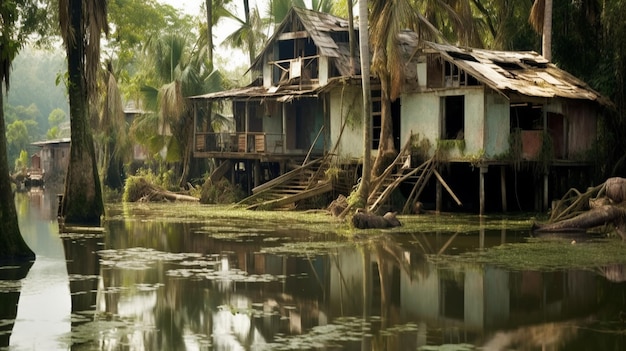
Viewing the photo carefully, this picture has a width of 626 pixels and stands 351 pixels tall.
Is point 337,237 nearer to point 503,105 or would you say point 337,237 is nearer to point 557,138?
point 503,105

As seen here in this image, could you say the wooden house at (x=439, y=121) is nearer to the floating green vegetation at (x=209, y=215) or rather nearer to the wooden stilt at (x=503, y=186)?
the wooden stilt at (x=503, y=186)

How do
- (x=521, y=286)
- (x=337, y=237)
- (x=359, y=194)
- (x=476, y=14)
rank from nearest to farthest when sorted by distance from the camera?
(x=521, y=286), (x=337, y=237), (x=359, y=194), (x=476, y=14)

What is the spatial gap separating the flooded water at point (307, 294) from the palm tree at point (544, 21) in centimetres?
1136

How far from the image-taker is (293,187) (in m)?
33.4

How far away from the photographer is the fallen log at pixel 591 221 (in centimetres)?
2312

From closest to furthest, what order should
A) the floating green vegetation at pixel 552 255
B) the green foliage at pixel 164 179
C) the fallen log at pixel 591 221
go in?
1. the floating green vegetation at pixel 552 255
2. the fallen log at pixel 591 221
3. the green foliage at pixel 164 179

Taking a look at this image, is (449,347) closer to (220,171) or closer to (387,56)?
(387,56)

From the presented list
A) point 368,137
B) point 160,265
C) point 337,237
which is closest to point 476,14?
point 368,137

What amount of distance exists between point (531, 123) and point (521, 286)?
1764cm

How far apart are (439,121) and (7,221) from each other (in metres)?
16.1

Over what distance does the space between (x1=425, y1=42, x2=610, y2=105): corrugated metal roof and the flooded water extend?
6135 millimetres

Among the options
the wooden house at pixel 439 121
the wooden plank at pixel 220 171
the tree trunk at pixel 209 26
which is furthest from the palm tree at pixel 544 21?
the tree trunk at pixel 209 26

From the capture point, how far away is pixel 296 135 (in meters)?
39.3

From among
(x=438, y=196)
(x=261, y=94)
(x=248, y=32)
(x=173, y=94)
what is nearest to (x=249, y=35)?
(x=248, y=32)
